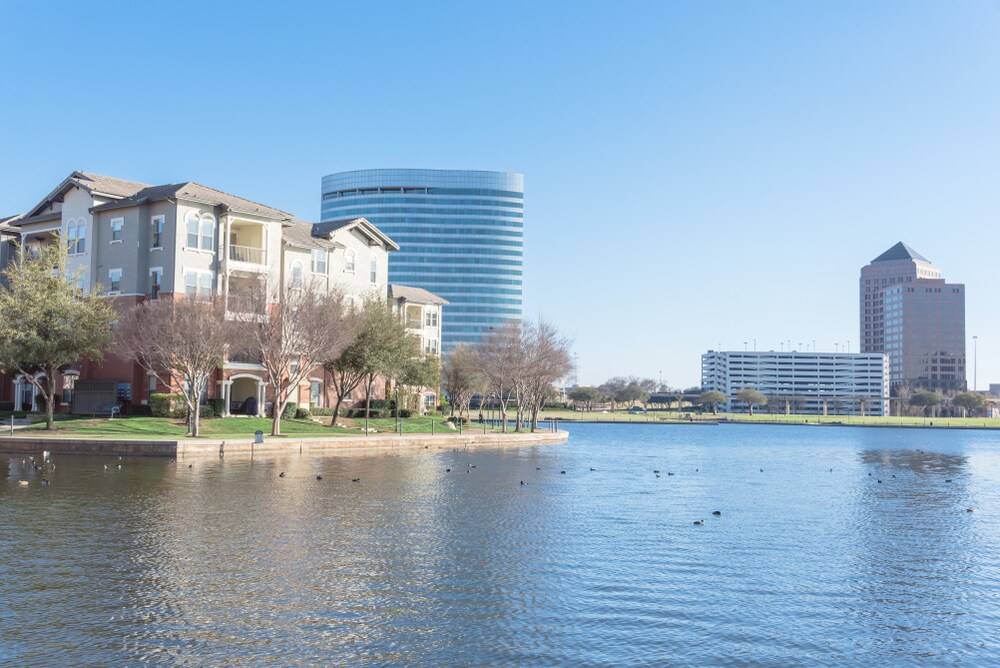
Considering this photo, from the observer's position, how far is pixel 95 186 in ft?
216

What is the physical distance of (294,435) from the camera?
186ft

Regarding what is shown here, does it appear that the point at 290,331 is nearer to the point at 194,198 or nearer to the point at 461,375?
the point at 194,198

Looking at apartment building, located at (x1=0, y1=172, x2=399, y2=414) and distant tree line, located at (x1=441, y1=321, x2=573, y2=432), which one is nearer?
apartment building, located at (x1=0, y1=172, x2=399, y2=414)

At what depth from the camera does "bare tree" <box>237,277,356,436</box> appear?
5647 cm

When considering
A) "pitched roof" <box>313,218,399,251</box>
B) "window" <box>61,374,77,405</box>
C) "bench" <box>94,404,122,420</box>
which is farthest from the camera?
"pitched roof" <box>313,218,399,251</box>

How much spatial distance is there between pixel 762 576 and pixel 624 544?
443 centimetres

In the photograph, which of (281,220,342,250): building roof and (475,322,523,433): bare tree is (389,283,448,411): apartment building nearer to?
(475,322,523,433): bare tree

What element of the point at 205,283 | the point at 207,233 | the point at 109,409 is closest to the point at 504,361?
the point at 205,283

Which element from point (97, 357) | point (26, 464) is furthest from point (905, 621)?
point (97, 357)

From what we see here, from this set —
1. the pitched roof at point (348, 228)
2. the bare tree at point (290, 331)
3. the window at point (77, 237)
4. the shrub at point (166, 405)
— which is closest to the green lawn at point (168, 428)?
the shrub at point (166, 405)

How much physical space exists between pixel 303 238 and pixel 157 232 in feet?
41.1

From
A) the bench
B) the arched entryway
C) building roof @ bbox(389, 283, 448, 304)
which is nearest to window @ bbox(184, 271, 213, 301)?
the arched entryway

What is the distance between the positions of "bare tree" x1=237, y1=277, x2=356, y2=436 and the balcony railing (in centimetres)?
604

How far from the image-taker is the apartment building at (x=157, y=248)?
6234 cm
